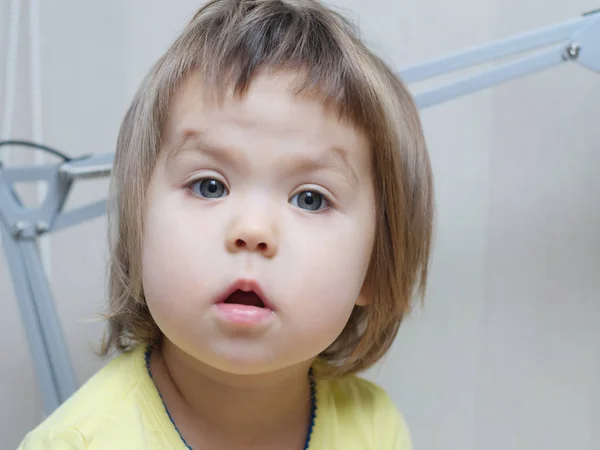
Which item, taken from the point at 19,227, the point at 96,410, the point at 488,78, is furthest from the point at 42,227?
the point at 488,78

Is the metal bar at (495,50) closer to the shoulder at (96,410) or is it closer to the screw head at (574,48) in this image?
the screw head at (574,48)

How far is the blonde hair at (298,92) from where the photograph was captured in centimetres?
67

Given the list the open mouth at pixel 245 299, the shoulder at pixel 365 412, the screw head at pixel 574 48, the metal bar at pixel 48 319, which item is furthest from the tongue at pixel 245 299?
the screw head at pixel 574 48

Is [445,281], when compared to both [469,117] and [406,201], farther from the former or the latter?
[406,201]

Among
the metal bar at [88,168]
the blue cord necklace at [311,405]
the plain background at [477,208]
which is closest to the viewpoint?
the blue cord necklace at [311,405]

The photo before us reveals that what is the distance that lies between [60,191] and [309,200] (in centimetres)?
39

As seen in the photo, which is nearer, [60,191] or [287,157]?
[287,157]

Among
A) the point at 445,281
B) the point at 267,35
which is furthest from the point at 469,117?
the point at 267,35

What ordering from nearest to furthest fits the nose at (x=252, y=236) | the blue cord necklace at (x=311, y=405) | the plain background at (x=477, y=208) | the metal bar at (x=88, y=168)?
1. the nose at (x=252, y=236)
2. the blue cord necklace at (x=311, y=405)
3. the metal bar at (x=88, y=168)
4. the plain background at (x=477, y=208)

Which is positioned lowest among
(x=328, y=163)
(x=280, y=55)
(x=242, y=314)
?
(x=242, y=314)

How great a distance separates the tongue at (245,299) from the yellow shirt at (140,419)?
0.19 metres

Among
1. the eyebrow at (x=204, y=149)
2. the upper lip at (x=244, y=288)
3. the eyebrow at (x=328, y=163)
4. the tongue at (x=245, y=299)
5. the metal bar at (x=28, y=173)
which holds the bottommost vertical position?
the tongue at (x=245, y=299)

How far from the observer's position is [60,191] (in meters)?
0.91

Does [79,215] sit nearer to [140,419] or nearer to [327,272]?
[140,419]
